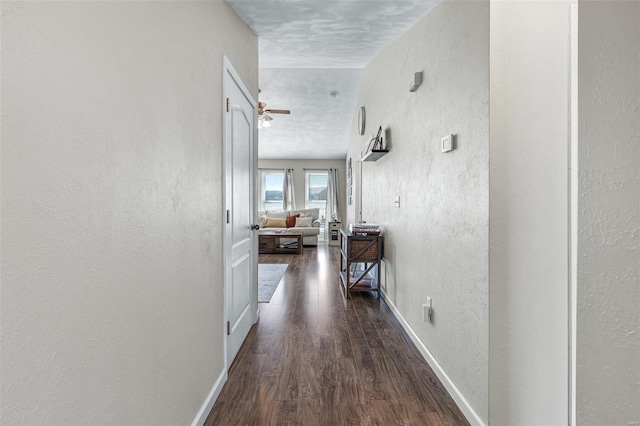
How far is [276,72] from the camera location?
4.36m

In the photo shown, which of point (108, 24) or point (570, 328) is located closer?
point (108, 24)

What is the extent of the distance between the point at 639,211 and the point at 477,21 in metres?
1.15

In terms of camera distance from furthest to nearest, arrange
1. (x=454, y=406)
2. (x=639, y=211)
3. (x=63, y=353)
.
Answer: (x=454, y=406) < (x=639, y=211) < (x=63, y=353)

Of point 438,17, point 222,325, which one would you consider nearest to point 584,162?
point 438,17

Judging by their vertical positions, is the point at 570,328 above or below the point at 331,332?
above

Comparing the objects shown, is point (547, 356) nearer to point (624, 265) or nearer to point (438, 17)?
point (624, 265)

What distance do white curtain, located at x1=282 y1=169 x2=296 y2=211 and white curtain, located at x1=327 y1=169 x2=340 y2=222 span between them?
978mm

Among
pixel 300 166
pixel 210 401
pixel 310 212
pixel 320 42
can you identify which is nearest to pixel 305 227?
pixel 310 212

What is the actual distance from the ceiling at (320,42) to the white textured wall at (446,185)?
233 mm

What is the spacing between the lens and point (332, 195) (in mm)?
9273

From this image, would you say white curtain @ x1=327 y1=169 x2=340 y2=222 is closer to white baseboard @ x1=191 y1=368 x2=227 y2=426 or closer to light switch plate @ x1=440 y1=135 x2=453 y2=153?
light switch plate @ x1=440 y1=135 x2=453 y2=153

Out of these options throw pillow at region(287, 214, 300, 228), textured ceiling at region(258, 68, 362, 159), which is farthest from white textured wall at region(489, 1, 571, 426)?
throw pillow at region(287, 214, 300, 228)

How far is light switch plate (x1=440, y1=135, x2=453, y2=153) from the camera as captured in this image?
1.84m

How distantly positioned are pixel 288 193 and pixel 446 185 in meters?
7.61
